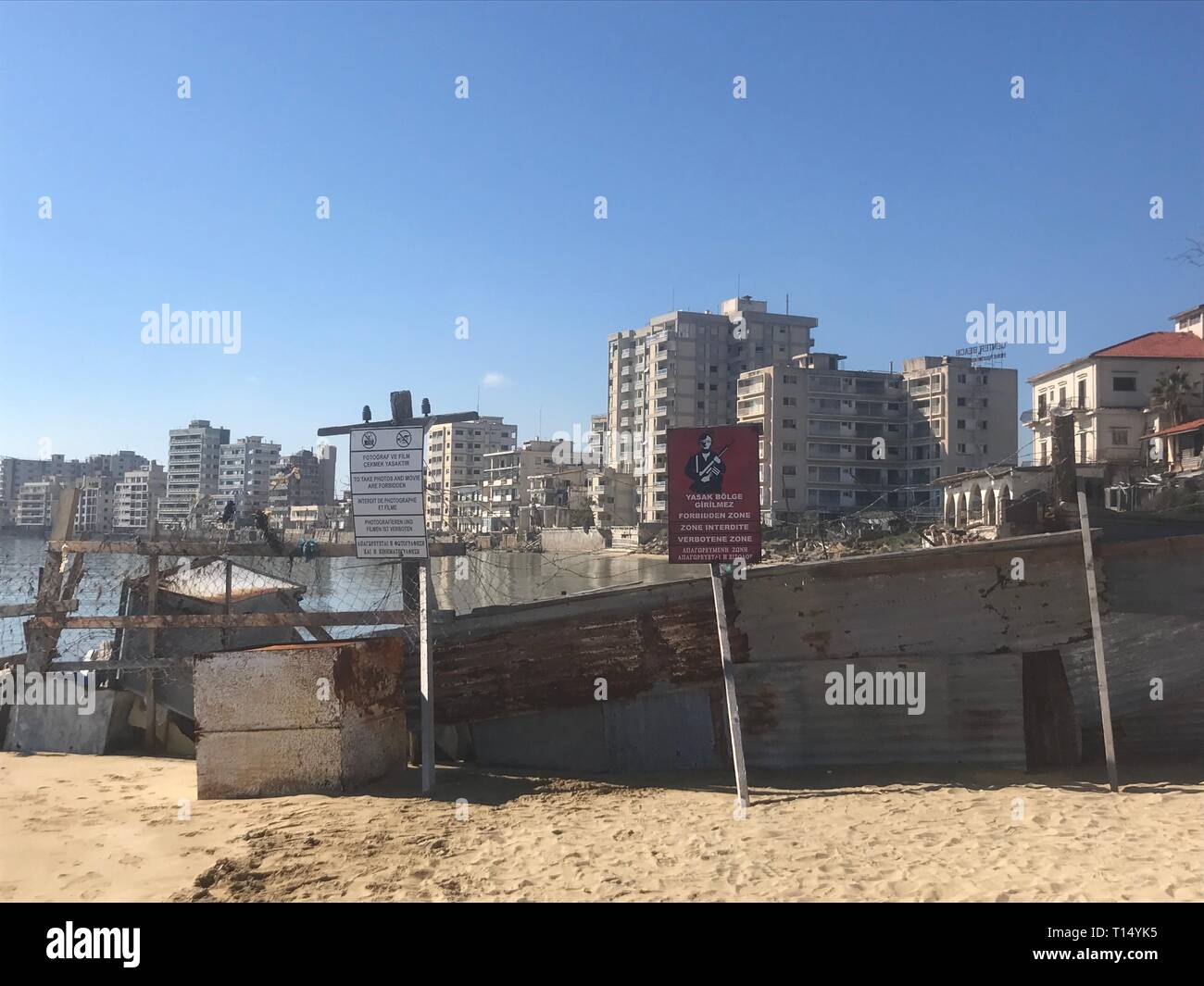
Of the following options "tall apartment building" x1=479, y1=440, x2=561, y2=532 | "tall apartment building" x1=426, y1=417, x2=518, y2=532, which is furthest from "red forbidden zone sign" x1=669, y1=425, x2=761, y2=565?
"tall apartment building" x1=426, y1=417, x2=518, y2=532

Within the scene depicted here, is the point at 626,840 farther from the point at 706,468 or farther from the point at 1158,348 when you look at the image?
the point at 1158,348

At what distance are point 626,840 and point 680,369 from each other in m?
99.6

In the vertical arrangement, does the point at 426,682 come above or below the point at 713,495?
below

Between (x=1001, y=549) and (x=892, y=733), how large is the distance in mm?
2156

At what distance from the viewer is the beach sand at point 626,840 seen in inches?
237

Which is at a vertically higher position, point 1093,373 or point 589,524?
point 1093,373

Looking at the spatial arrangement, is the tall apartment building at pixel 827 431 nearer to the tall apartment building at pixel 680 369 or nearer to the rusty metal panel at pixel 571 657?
the tall apartment building at pixel 680 369

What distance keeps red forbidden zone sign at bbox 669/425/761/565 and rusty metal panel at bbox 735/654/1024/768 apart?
1539 mm

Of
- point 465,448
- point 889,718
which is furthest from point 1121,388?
point 465,448

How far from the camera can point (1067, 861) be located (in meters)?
6.27

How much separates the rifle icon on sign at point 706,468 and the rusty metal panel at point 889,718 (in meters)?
2.01

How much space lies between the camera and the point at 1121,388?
59156 millimetres
